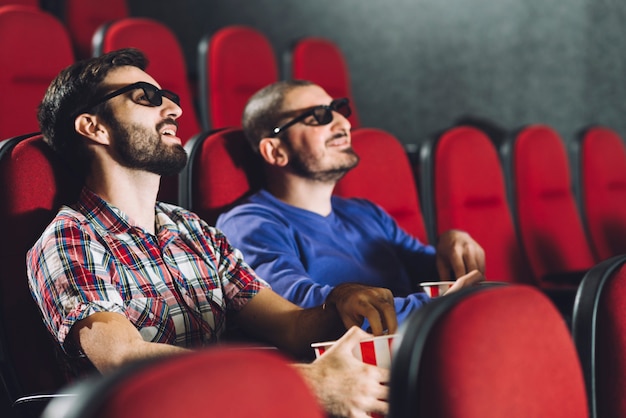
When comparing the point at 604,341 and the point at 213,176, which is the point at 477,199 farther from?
the point at 604,341

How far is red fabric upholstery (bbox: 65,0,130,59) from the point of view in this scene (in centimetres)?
198

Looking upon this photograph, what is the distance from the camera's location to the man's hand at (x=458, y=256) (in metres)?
0.94

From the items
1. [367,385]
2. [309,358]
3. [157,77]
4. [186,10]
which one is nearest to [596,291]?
[367,385]

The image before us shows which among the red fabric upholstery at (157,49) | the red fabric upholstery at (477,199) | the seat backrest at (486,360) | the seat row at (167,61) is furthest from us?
the red fabric upholstery at (157,49)

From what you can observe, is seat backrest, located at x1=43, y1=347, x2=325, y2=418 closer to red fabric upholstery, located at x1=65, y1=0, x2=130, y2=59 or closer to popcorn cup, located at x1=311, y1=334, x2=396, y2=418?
popcorn cup, located at x1=311, y1=334, x2=396, y2=418

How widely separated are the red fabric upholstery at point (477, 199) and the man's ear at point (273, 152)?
317 millimetres

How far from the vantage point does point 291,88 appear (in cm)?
102

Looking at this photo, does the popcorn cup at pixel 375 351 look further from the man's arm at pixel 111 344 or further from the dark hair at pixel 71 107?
the dark hair at pixel 71 107

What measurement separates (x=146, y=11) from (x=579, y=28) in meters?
1.17

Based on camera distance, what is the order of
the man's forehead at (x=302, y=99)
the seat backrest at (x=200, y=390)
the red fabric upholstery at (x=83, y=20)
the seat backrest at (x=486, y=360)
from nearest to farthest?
the seat backrest at (x=200, y=390) → the seat backrest at (x=486, y=360) → the man's forehead at (x=302, y=99) → the red fabric upholstery at (x=83, y=20)

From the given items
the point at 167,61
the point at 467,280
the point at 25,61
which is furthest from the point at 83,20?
the point at 467,280

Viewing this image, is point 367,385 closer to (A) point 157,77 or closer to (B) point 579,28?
(A) point 157,77

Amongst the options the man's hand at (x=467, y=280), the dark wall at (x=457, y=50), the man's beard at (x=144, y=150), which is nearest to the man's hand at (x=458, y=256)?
the man's hand at (x=467, y=280)

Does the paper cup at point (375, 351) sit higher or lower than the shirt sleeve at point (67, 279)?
lower
